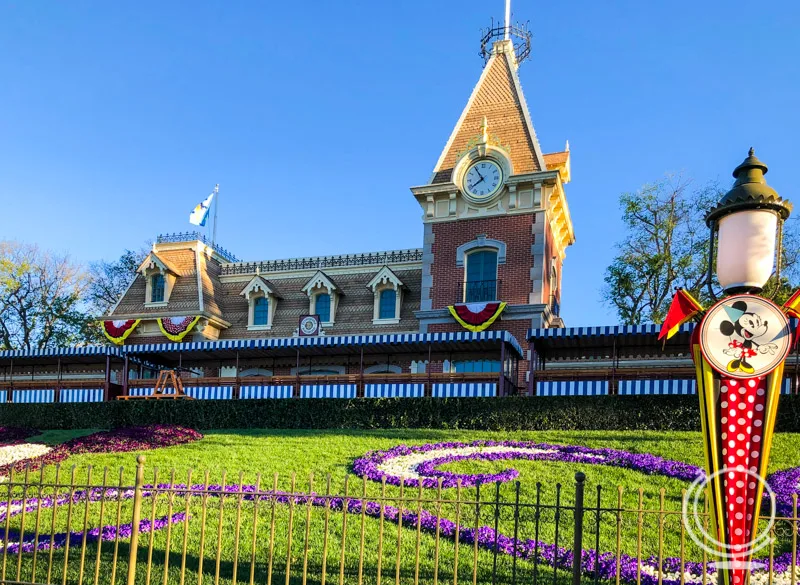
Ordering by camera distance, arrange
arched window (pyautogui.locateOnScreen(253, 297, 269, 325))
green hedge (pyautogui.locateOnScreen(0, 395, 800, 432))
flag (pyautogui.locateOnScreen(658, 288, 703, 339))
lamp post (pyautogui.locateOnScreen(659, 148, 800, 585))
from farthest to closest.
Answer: arched window (pyautogui.locateOnScreen(253, 297, 269, 325)) < green hedge (pyautogui.locateOnScreen(0, 395, 800, 432)) < flag (pyautogui.locateOnScreen(658, 288, 703, 339)) < lamp post (pyautogui.locateOnScreen(659, 148, 800, 585))

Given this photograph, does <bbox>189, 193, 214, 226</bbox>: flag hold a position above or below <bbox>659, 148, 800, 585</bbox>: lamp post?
above

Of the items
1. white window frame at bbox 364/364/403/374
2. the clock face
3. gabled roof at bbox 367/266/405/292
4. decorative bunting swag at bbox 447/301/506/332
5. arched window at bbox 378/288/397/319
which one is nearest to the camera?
decorative bunting swag at bbox 447/301/506/332

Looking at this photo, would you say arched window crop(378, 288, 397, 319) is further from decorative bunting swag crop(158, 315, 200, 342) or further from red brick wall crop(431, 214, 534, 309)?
decorative bunting swag crop(158, 315, 200, 342)

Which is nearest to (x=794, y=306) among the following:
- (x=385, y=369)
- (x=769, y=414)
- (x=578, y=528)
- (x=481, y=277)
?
(x=769, y=414)

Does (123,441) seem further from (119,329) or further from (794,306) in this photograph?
(794,306)

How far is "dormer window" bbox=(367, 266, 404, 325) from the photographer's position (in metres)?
30.4

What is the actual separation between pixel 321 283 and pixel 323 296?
0.69m

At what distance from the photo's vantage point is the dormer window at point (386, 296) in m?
30.4

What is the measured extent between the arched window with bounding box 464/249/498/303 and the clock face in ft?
7.31

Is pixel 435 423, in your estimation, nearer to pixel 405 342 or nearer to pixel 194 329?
pixel 405 342

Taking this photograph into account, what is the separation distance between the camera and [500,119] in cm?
2978

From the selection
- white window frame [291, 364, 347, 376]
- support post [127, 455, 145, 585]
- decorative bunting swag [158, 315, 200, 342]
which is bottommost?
support post [127, 455, 145, 585]

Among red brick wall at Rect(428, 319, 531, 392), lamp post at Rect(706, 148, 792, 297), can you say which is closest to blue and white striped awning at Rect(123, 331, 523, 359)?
red brick wall at Rect(428, 319, 531, 392)

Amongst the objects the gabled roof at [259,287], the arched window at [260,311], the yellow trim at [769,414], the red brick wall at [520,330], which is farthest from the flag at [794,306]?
the arched window at [260,311]
